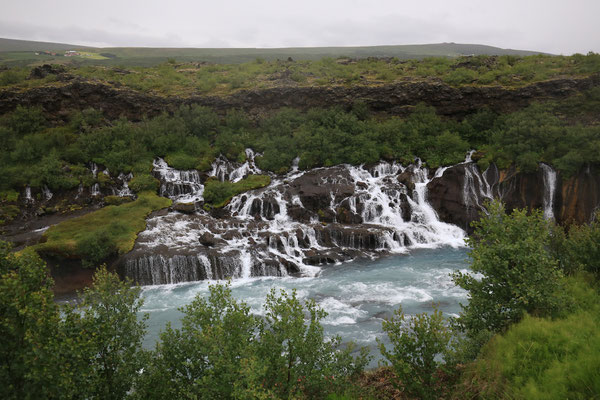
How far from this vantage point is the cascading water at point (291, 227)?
26328 mm

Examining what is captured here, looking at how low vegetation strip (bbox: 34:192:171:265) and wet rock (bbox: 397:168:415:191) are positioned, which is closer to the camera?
low vegetation strip (bbox: 34:192:171:265)

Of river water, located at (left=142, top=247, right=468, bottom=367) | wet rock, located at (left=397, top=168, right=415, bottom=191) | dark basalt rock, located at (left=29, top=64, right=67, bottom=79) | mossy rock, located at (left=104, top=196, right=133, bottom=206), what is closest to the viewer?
river water, located at (left=142, top=247, right=468, bottom=367)

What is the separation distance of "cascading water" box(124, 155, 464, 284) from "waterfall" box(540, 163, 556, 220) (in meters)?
8.11

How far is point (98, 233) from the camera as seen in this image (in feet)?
86.9

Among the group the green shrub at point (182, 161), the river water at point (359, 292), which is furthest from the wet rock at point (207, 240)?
the green shrub at point (182, 161)

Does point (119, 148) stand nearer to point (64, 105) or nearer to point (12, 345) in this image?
point (64, 105)

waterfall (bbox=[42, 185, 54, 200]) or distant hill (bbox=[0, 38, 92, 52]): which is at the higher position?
distant hill (bbox=[0, 38, 92, 52])

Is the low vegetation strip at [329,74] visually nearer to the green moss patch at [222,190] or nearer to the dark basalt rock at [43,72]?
the dark basalt rock at [43,72]

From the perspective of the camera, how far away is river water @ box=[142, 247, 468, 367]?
1956 centimetres

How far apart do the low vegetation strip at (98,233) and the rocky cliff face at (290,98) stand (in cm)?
2172

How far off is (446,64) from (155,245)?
50.8m

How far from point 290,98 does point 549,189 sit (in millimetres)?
32999

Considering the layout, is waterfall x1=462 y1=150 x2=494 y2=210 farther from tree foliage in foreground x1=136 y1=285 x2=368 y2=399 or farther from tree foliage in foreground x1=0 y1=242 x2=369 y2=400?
tree foliage in foreground x1=136 y1=285 x2=368 y2=399

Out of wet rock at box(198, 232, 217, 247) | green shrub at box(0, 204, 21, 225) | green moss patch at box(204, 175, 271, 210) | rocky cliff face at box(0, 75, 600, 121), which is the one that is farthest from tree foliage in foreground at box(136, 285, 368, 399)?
rocky cliff face at box(0, 75, 600, 121)
